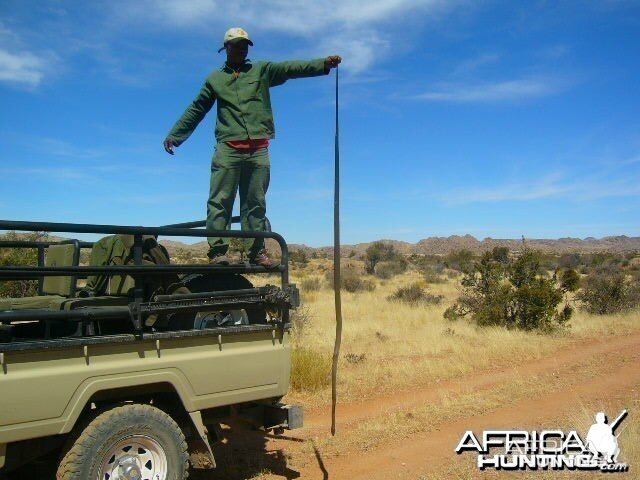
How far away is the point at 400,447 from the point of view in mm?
6699

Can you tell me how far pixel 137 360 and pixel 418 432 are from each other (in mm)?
4139

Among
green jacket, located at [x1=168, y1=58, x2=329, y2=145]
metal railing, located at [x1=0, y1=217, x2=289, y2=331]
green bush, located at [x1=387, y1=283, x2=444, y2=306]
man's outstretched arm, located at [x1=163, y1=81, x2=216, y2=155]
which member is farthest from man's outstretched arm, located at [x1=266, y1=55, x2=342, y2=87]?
green bush, located at [x1=387, y1=283, x2=444, y2=306]

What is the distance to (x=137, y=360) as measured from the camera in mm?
4117

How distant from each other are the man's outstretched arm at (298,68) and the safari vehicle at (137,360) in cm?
149

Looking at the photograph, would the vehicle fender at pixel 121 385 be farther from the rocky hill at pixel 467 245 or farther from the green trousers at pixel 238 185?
the rocky hill at pixel 467 245

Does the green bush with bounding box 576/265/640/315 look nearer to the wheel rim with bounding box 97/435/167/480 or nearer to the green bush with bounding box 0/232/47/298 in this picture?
the green bush with bounding box 0/232/47/298

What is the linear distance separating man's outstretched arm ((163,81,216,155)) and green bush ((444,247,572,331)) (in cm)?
1208

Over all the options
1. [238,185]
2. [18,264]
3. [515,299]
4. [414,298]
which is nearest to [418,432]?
[238,185]

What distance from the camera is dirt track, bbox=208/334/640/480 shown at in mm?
6039

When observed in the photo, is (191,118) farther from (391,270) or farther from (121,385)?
(391,270)

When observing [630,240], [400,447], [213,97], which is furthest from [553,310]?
[630,240]

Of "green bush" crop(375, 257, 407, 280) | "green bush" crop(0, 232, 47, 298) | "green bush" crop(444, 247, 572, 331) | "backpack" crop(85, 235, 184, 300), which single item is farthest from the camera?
"green bush" crop(375, 257, 407, 280)

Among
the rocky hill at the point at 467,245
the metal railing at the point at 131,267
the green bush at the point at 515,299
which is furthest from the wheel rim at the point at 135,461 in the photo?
the rocky hill at the point at 467,245

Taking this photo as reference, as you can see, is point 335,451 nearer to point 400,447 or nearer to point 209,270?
point 400,447
